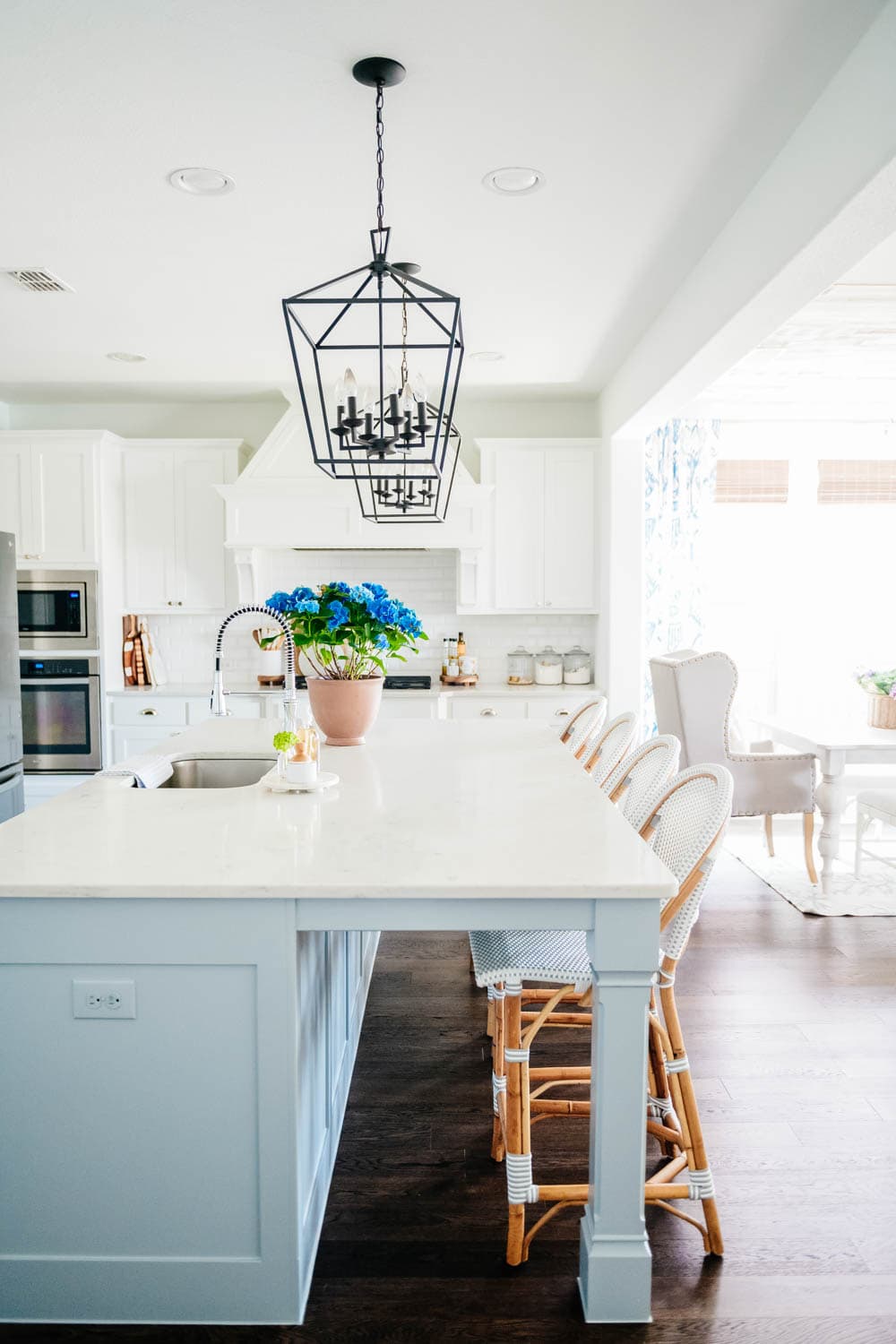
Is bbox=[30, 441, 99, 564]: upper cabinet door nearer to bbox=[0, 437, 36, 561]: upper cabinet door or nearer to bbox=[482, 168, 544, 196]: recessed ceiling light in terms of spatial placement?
bbox=[0, 437, 36, 561]: upper cabinet door

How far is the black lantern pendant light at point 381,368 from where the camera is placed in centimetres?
182

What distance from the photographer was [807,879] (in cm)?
454

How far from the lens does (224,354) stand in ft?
15.2

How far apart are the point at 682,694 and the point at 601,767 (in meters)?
1.59

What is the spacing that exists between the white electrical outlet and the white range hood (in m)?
3.91

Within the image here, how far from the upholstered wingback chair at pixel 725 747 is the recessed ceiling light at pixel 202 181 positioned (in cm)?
279

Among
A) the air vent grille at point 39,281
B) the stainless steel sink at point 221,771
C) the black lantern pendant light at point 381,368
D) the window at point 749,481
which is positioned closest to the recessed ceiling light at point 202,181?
the black lantern pendant light at point 381,368

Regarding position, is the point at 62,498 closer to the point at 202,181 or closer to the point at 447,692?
the point at 447,692

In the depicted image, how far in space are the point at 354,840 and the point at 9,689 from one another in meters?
3.27

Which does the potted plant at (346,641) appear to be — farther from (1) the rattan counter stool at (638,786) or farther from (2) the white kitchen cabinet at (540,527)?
(2) the white kitchen cabinet at (540,527)

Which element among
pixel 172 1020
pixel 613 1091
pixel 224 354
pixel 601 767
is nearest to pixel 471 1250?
pixel 613 1091

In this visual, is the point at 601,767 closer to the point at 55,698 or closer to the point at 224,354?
the point at 224,354

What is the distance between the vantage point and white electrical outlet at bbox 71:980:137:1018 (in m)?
1.59

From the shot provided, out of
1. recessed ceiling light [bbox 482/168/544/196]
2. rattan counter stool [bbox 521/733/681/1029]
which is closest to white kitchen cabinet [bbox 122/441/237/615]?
recessed ceiling light [bbox 482/168/544/196]
